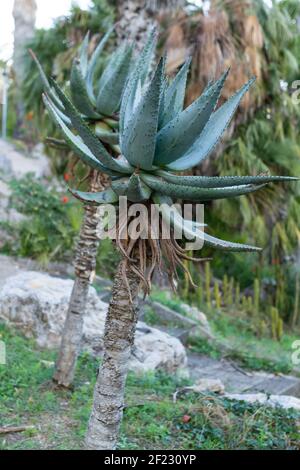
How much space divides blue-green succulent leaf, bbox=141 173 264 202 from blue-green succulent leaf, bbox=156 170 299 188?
0.03 m

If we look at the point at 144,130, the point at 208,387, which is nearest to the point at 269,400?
the point at 208,387

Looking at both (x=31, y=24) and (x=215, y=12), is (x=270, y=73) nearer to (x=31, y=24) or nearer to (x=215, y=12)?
(x=215, y=12)

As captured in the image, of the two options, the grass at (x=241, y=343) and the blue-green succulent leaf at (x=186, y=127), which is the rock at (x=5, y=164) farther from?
the blue-green succulent leaf at (x=186, y=127)

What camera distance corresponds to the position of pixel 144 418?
3707mm

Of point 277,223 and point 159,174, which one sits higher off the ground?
point 277,223

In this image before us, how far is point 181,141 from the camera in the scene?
8.15 feet

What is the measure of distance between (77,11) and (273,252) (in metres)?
4.96

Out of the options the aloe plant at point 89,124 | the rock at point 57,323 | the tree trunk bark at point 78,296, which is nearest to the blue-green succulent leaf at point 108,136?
the aloe plant at point 89,124

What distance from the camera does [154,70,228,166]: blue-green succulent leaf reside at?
243cm

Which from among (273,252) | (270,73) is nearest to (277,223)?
(273,252)

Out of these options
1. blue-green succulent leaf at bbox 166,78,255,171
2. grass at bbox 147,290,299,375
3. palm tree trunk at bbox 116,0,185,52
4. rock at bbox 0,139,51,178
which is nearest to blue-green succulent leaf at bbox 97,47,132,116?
blue-green succulent leaf at bbox 166,78,255,171

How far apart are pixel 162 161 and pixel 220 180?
28 centimetres

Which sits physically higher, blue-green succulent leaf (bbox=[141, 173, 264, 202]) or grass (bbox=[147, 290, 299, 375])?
blue-green succulent leaf (bbox=[141, 173, 264, 202])

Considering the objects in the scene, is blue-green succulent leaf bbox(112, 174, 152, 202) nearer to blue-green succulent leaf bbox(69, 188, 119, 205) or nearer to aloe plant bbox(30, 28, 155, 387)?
blue-green succulent leaf bbox(69, 188, 119, 205)
